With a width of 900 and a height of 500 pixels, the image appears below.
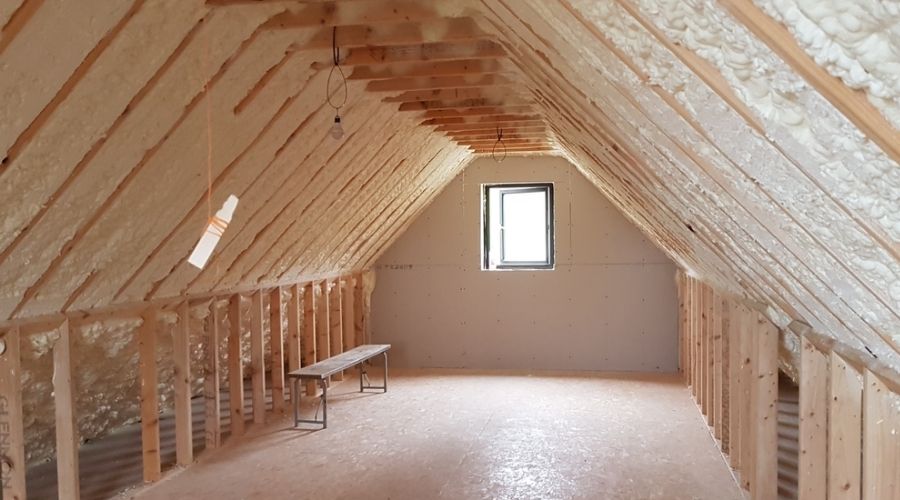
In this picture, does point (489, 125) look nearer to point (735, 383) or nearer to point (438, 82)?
point (438, 82)

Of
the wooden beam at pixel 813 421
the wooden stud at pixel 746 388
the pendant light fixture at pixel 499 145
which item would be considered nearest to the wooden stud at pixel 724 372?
the wooden stud at pixel 746 388

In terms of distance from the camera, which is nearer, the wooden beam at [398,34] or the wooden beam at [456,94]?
the wooden beam at [398,34]

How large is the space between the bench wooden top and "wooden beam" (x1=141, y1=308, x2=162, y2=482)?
1340 mm

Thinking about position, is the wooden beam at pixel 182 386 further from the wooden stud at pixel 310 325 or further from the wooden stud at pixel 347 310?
the wooden stud at pixel 347 310

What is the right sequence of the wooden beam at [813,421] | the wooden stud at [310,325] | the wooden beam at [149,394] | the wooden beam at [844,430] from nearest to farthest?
1. the wooden beam at [844,430]
2. the wooden beam at [813,421]
3. the wooden beam at [149,394]
4. the wooden stud at [310,325]

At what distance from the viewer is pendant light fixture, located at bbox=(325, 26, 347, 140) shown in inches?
142

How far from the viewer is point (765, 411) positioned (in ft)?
12.1

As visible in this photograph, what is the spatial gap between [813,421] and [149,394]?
143 inches

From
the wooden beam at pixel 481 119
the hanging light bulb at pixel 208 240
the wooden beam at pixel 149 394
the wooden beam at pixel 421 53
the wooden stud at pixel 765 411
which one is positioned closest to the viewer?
the hanging light bulb at pixel 208 240

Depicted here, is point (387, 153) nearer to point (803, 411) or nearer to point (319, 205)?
point (319, 205)

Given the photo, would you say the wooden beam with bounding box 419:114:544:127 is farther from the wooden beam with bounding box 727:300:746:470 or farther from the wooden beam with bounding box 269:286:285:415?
the wooden beam with bounding box 727:300:746:470

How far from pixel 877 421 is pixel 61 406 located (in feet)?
12.4

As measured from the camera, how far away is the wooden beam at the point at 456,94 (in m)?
4.64

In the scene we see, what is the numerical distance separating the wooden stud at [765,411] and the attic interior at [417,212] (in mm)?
15
